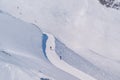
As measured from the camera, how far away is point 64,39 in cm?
284

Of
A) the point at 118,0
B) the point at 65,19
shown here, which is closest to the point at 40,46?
the point at 65,19

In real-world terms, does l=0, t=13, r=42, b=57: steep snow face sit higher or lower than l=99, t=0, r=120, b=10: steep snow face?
lower

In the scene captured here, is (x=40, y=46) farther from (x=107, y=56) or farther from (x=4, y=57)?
(x=107, y=56)

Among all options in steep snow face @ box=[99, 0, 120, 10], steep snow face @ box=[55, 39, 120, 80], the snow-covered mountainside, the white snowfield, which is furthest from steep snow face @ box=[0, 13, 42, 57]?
steep snow face @ box=[99, 0, 120, 10]

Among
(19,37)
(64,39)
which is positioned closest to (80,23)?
(64,39)

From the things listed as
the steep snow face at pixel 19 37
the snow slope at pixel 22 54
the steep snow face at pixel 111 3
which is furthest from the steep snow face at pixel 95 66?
the steep snow face at pixel 111 3

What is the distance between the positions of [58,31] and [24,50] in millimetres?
466

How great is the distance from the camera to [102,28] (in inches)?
107

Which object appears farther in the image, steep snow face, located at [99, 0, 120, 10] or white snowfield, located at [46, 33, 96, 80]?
steep snow face, located at [99, 0, 120, 10]

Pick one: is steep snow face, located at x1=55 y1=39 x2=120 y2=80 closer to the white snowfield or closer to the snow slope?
the white snowfield

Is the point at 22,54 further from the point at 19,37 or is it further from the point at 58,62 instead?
the point at 58,62

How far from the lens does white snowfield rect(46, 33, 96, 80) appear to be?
2.49m

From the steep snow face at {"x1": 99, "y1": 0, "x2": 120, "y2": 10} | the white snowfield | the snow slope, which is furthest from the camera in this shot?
the steep snow face at {"x1": 99, "y1": 0, "x2": 120, "y2": 10}

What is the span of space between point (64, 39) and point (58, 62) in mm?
344
